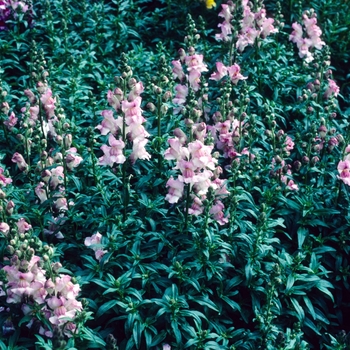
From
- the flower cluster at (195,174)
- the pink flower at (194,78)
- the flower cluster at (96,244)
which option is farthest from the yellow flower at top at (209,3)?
the flower cluster at (96,244)

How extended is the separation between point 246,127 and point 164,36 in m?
2.90

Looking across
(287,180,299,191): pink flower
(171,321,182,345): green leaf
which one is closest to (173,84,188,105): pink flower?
(287,180,299,191): pink flower

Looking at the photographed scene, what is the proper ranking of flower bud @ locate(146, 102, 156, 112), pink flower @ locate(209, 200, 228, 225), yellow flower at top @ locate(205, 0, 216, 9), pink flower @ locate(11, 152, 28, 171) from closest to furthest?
pink flower @ locate(209, 200, 228, 225), pink flower @ locate(11, 152, 28, 171), flower bud @ locate(146, 102, 156, 112), yellow flower at top @ locate(205, 0, 216, 9)

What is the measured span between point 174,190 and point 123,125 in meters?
0.56

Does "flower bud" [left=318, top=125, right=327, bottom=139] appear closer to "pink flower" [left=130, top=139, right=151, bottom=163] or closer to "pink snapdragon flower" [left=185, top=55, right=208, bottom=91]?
"pink snapdragon flower" [left=185, top=55, right=208, bottom=91]

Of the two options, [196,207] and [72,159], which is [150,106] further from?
[196,207]

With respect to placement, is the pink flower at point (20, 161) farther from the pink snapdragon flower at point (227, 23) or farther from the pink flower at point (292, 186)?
the pink snapdragon flower at point (227, 23)

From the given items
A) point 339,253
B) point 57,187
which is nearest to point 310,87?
point 339,253

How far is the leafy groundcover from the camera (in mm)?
3764

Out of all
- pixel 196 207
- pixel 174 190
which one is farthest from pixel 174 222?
pixel 174 190

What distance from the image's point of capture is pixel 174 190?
4.12 metres

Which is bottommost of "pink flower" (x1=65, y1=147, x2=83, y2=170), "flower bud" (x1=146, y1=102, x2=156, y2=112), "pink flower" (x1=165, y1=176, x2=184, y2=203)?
"pink flower" (x1=65, y1=147, x2=83, y2=170)

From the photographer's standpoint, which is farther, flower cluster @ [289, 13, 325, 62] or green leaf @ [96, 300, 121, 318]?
flower cluster @ [289, 13, 325, 62]

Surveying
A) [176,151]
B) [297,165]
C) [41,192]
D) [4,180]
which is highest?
[176,151]
